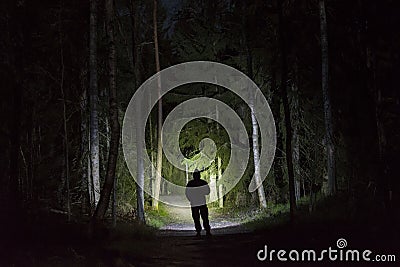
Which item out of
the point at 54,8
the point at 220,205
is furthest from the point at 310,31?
the point at 220,205

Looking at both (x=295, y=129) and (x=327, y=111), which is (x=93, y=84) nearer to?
(x=327, y=111)

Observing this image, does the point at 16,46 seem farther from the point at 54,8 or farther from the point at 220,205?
the point at 220,205

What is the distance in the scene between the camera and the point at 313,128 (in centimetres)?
2073

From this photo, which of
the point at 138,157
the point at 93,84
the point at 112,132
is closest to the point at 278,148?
the point at 138,157

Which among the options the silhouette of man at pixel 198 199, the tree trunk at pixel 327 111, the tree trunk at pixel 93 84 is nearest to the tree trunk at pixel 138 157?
the tree trunk at pixel 93 84

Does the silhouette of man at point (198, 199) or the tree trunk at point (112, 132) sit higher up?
the tree trunk at point (112, 132)

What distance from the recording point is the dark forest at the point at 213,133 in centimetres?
1125

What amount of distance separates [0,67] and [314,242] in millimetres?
8970

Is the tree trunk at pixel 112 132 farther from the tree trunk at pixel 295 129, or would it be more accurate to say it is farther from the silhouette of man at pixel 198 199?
the tree trunk at pixel 295 129

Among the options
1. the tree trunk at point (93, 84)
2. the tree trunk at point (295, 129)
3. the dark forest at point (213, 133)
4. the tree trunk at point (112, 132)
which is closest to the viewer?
the dark forest at point (213, 133)
